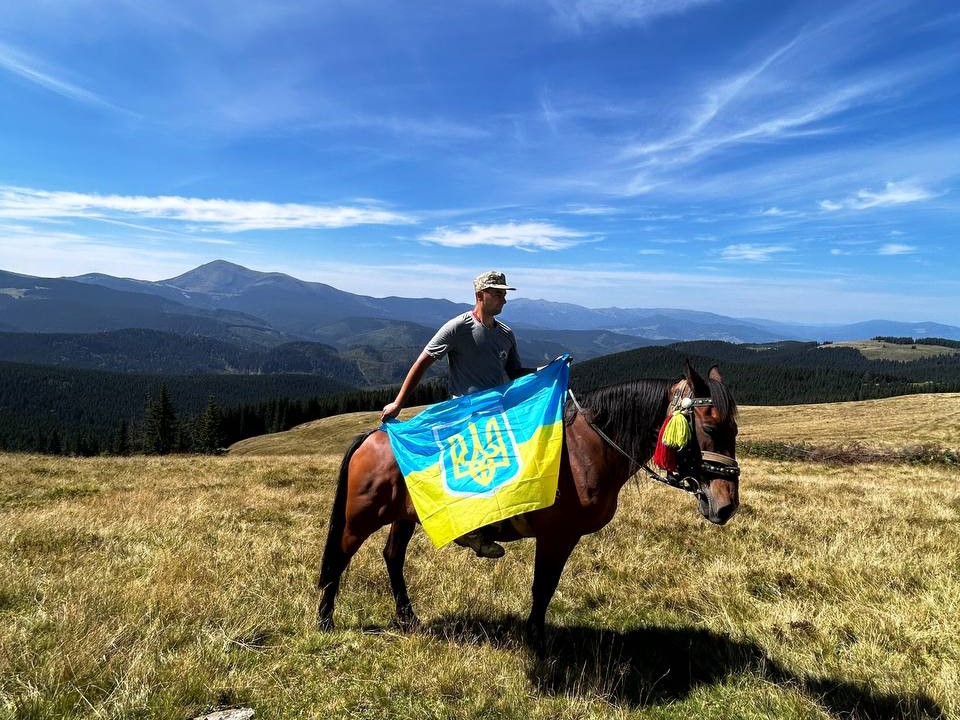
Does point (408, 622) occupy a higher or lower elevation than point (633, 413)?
lower

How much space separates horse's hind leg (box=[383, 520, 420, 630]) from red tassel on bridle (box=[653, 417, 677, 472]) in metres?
2.83

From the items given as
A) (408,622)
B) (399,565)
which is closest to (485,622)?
(408,622)

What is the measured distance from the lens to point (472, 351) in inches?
206

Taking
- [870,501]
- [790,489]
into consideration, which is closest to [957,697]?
[870,501]

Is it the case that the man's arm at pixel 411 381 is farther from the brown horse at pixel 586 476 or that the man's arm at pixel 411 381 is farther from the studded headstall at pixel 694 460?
the studded headstall at pixel 694 460

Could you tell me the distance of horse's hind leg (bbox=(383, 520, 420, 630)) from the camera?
5.40 meters

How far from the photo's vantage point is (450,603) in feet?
19.0

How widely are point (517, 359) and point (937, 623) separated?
4943 mm

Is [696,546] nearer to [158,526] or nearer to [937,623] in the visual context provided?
[937,623]

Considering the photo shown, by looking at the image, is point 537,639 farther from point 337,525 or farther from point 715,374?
point 715,374

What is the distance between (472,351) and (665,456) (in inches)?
87.3

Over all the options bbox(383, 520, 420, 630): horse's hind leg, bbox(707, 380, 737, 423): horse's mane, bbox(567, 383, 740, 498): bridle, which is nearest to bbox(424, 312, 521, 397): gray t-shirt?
bbox(383, 520, 420, 630): horse's hind leg

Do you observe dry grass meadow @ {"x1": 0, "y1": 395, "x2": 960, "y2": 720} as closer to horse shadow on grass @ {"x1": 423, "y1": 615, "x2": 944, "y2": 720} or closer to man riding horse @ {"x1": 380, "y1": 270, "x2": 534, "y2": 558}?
horse shadow on grass @ {"x1": 423, "y1": 615, "x2": 944, "y2": 720}

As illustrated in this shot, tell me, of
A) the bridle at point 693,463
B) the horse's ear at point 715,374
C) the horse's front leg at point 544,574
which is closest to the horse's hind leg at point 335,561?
the horse's front leg at point 544,574
